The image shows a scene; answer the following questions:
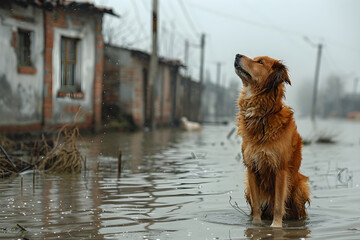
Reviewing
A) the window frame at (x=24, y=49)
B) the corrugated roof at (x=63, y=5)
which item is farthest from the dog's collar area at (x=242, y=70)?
the window frame at (x=24, y=49)

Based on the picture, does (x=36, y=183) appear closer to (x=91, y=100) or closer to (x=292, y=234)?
(x=292, y=234)

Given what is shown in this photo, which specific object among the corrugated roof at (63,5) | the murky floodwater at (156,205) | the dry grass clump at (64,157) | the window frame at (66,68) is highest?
the corrugated roof at (63,5)

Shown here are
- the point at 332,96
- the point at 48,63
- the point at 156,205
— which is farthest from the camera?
the point at 332,96

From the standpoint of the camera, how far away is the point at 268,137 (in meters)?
5.42

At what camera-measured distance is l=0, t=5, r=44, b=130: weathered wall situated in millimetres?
17297

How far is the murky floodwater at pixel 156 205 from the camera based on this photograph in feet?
17.0

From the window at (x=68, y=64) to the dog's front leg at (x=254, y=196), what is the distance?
1551 centimetres

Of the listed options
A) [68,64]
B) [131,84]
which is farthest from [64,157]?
[131,84]

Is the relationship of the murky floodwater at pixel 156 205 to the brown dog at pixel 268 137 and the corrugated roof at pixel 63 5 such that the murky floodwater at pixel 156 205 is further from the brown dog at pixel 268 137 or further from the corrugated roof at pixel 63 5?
the corrugated roof at pixel 63 5

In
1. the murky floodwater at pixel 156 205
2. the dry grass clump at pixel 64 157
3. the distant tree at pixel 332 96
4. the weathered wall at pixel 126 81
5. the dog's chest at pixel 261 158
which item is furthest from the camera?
the distant tree at pixel 332 96

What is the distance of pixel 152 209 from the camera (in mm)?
6336

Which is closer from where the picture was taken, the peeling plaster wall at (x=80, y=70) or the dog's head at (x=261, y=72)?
the dog's head at (x=261, y=72)

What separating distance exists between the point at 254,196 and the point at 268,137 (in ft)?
2.22

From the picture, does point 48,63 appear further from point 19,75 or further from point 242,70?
point 242,70
